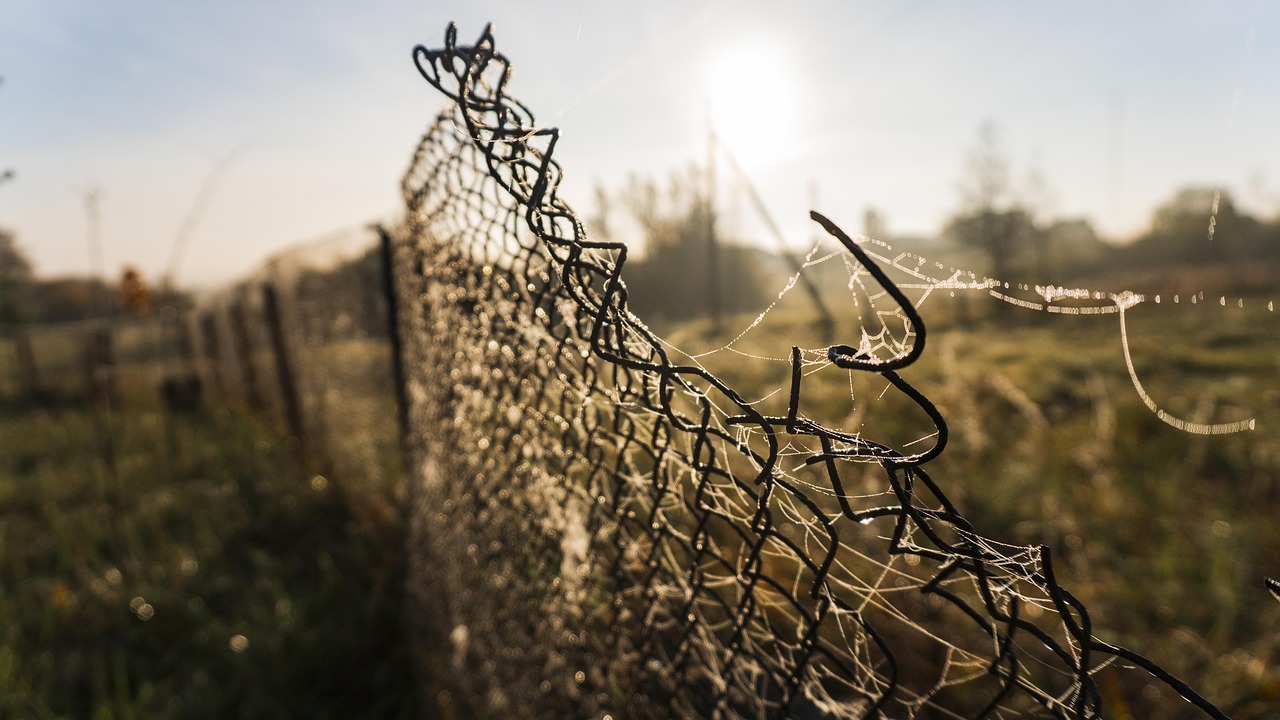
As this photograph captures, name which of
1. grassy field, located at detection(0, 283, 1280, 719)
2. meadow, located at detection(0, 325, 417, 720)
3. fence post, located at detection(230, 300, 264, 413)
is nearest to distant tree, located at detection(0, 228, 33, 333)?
fence post, located at detection(230, 300, 264, 413)

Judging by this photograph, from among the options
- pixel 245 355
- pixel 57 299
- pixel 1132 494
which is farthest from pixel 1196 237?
pixel 57 299

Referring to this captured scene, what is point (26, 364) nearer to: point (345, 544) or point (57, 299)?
point (57, 299)

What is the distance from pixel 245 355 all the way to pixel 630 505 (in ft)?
25.5

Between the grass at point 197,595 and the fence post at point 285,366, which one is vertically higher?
the fence post at point 285,366

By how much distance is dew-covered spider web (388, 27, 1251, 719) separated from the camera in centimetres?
71

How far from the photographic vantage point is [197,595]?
11.7ft

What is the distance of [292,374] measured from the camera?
5.34 m

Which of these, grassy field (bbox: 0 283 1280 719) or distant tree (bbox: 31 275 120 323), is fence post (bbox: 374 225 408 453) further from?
distant tree (bbox: 31 275 120 323)

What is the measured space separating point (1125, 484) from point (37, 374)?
14153mm

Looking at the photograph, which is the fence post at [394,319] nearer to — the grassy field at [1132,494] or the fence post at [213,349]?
the grassy field at [1132,494]

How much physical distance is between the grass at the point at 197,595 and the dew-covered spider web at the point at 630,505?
1.95 feet

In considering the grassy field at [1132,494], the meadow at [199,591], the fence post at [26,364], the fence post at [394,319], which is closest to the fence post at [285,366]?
the meadow at [199,591]

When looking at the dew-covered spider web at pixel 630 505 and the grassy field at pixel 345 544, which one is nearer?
the dew-covered spider web at pixel 630 505

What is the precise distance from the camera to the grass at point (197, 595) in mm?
2764
